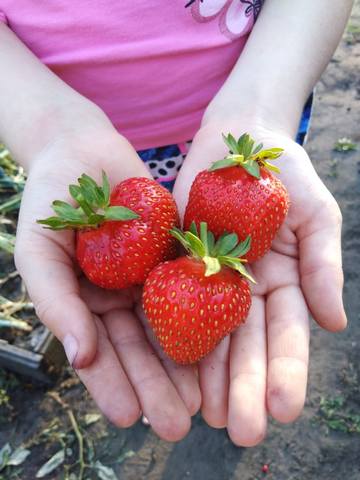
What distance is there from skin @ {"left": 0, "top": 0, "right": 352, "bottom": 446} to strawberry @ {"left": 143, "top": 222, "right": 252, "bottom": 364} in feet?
0.32

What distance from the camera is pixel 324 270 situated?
1198mm

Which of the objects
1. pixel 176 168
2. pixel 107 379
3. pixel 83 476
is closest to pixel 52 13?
pixel 176 168

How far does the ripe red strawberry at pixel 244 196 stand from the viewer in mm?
1178

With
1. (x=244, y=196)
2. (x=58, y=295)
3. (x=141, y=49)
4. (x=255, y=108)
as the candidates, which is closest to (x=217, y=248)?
(x=244, y=196)

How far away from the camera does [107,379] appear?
1108 millimetres

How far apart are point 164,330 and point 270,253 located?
1.23 feet

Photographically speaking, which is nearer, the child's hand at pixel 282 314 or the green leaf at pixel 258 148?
the child's hand at pixel 282 314

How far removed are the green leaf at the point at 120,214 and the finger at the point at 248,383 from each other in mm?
355

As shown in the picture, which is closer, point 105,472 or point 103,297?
point 103,297

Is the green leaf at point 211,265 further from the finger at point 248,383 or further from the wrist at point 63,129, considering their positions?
the wrist at point 63,129

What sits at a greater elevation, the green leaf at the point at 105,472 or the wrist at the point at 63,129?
the wrist at the point at 63,129

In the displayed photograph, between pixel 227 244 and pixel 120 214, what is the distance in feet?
0.77

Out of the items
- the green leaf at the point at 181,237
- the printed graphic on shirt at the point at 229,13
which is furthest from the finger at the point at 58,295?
the printed graphic on shirt at the point at 229,13

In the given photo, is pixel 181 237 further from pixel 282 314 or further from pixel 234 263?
pixel 282 314
